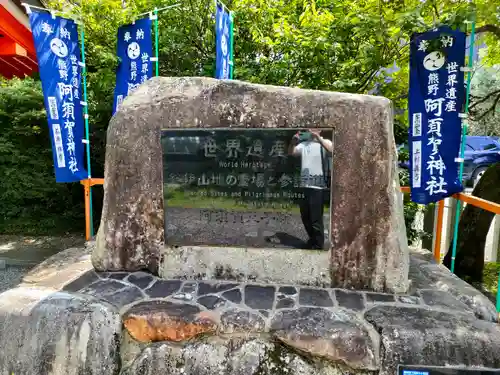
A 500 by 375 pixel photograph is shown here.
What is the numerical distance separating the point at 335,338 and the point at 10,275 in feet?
19.2

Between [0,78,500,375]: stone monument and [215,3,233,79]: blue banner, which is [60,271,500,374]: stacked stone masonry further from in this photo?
[215,3,233,79]: blue banner

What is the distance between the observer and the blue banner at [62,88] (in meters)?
4.94

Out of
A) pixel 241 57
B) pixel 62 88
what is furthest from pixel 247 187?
pixel 241 57

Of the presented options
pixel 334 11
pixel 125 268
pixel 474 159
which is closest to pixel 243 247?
pixel 125 268

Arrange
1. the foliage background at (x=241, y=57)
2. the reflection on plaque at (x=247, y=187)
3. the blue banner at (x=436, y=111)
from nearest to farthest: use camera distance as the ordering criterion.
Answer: the reflection on plaque at (x=247, y=187)
the blue banner at (x=436, y=111)
the foliage background at (x=241, y=57)

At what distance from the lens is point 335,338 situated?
2.91 meters

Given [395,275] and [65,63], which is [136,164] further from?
[395,275]

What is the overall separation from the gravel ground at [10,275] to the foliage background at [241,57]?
7.91 feet

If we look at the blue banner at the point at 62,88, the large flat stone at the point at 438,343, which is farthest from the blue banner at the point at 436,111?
the blue banner at the point at 62,88

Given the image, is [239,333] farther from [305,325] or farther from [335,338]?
[335,338]

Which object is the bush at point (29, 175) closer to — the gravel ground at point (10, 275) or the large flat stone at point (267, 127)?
the gravel ground at point (10, 275)

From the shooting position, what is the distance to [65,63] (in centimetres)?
517

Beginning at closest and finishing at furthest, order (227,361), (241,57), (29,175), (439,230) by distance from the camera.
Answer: (227,361), (439,230), (241,57), (29,175)

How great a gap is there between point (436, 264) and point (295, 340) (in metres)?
2.52
